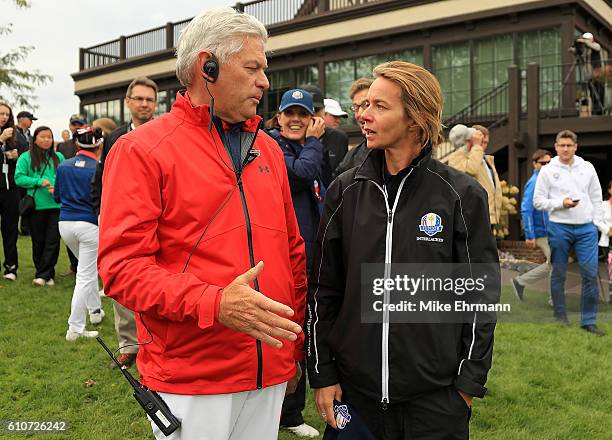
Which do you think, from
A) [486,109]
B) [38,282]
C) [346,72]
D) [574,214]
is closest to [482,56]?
[486,109]

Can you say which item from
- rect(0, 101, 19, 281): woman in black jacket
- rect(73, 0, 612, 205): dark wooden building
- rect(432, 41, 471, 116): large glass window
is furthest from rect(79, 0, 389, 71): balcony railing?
rect(0, 101, 19, 281): woman in black jacket

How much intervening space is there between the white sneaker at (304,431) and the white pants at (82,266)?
2.81m

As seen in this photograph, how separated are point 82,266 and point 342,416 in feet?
14.2

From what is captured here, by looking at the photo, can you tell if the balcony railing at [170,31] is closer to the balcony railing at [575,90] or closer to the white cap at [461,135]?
the balcony railing at [575,90]

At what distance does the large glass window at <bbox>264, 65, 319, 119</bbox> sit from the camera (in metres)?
22.5

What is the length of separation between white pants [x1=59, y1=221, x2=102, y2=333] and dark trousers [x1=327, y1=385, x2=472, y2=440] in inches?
167

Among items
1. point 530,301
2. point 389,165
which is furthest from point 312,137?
point 530,301

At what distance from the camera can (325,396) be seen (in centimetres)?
243

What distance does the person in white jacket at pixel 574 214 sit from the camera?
718cm

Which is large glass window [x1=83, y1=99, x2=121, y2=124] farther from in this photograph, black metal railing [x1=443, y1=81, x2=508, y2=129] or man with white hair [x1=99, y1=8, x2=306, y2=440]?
man with white hair [x1=99, y1=8, x2=306, y2=440]

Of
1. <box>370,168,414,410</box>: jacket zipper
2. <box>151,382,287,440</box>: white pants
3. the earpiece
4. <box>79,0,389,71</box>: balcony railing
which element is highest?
<box>79,0,389,71</box>: balcony railing

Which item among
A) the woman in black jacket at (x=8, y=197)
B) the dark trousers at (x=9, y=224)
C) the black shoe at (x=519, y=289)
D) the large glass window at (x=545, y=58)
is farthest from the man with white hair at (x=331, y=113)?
the large glass window at (x=545, y=58)

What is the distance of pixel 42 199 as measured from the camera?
868 centimetres

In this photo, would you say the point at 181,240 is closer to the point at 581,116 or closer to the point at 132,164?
the point at 132,164
